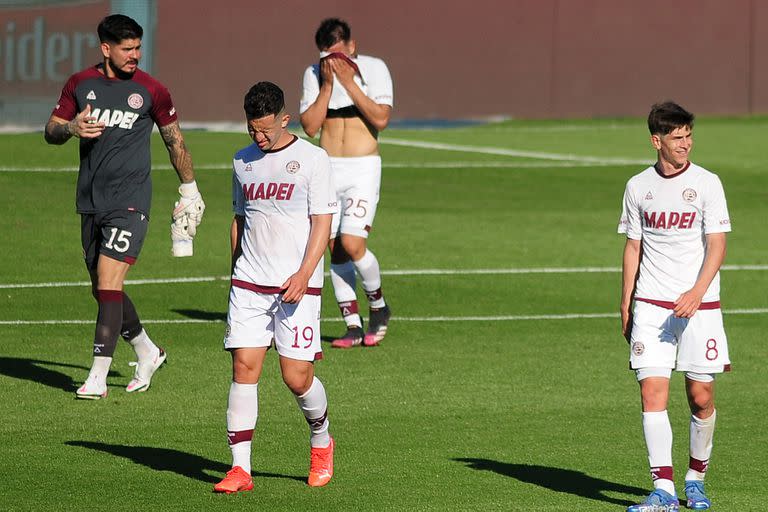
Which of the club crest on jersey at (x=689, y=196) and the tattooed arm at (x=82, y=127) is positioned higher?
the tattooed arm at (x=82, y=127)

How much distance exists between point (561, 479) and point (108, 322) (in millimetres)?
3519

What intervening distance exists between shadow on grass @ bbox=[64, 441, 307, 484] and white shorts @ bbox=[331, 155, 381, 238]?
3984 mm

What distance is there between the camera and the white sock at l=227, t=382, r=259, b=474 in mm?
7855

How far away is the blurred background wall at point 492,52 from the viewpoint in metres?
33.2

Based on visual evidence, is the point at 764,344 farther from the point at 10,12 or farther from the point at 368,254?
the point at 10,12

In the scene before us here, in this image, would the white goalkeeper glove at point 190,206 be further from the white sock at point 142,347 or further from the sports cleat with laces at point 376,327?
the sports cleat with laces at point 376,327

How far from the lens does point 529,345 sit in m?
12.5

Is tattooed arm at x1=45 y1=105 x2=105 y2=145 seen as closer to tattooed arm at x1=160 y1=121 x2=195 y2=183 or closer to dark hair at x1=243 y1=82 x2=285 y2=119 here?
tattooed arm at x1=160 y1=121 x2=195 y2=183

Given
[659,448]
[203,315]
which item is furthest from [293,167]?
[203,315]

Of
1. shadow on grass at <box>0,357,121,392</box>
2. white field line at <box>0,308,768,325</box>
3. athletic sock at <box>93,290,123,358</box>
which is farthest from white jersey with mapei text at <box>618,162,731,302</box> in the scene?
white field line at <box>0,308,768,325</box>

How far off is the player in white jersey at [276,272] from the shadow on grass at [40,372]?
9.89ft

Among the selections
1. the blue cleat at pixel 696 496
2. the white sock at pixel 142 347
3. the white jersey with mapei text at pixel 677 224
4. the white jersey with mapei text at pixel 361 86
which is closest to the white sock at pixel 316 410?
the white jersey with mapei text at pixel 677 224

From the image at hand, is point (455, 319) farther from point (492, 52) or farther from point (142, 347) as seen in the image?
point (492, 52)

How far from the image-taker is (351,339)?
12383 mm
